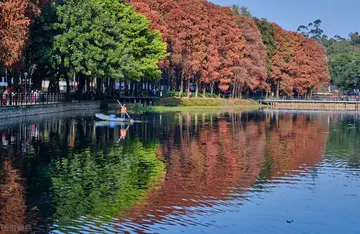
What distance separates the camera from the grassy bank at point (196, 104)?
279 ft

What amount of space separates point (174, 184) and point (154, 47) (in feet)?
192

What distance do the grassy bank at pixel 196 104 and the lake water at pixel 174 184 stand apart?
140ft

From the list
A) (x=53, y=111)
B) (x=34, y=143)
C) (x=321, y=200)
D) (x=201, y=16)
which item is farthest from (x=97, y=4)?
(x=321, y=200)

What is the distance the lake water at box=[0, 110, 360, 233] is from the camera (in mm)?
18047

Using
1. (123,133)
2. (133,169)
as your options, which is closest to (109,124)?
(123,133)

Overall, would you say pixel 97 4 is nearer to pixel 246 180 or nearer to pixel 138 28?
pixel 138 28

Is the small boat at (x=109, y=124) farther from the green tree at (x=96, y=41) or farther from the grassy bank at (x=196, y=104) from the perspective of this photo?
the grassy bank at (x=196, y=104)

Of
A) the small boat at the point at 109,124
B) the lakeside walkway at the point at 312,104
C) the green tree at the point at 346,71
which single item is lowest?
the small boat at the point at 109,124

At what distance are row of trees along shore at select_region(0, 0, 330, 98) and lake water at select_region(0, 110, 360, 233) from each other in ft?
57.7

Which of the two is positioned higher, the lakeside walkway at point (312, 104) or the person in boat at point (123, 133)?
the lakeside walkway at point (312, 104)

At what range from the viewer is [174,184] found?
23641 mm

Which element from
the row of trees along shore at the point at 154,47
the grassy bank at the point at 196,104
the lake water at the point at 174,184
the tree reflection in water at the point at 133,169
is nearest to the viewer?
the lake water at the point at 174,184

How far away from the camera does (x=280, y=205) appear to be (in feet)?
68.1

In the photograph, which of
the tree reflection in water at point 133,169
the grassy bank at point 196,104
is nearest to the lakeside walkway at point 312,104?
the grassy bank at point 196,104
